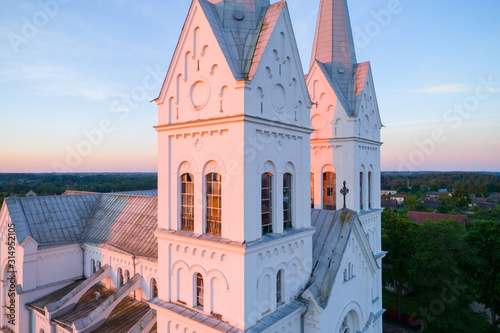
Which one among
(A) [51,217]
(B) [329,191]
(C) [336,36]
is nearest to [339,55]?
(C) [336,36]

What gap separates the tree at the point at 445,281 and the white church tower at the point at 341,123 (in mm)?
9615

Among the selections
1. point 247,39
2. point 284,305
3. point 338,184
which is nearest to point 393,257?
point 338,184

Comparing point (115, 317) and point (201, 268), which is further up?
point (201, 268)

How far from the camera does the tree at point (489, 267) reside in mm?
24562

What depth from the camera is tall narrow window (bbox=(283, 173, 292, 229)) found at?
11477 mm

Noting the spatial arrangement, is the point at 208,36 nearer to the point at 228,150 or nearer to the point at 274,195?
the point at 228,150

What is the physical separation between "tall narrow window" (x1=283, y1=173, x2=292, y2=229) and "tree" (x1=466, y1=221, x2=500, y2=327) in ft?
71.3

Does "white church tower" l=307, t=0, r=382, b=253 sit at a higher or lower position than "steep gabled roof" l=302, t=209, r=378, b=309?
higher

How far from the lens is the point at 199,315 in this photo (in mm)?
10109

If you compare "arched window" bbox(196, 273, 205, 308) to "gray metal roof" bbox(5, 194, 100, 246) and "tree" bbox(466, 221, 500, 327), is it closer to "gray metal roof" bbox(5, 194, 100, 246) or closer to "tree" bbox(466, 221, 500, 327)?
"gray metal roof" bbox(5, 194, 100, 246)

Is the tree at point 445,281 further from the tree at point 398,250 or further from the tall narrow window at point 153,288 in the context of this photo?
the tall narrow window at point 153,288

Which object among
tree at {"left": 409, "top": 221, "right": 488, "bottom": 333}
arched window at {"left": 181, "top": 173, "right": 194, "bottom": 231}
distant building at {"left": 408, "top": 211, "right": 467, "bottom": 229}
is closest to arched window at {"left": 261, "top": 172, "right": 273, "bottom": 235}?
arched window at {"left": 181, "top": 173, "right": 194, "bottom": 231}

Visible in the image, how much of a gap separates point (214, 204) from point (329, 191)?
29.2 ft

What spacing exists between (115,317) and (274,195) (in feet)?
38.9
